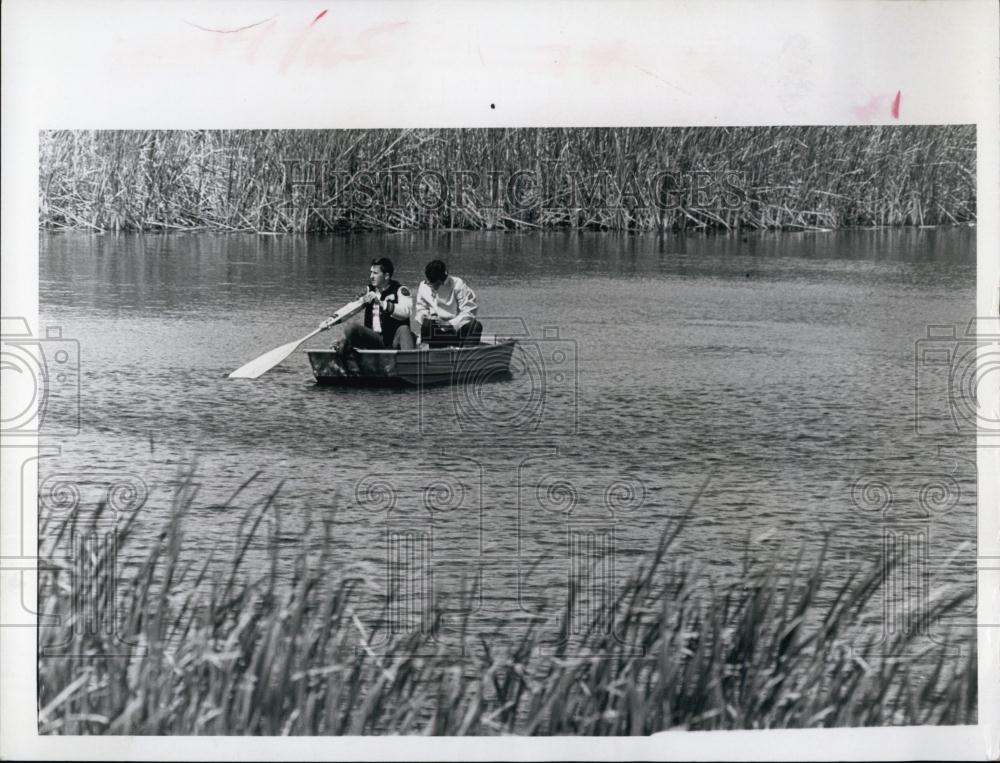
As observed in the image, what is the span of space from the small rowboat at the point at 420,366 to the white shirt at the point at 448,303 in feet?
0.32

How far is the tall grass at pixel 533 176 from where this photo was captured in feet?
14.9

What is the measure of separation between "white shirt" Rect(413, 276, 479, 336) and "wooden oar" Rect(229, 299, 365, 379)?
0.70 feet

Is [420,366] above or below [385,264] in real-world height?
below

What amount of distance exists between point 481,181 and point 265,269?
85 cm

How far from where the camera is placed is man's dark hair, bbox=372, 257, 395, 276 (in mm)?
4625

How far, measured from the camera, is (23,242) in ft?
14.9

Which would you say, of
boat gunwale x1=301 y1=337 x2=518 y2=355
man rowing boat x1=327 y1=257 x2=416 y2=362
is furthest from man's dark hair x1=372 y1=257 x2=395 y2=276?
boat gunwale x1=301 y1=337 x2=518 y2=355

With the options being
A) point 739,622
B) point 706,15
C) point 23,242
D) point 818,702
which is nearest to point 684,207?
point 706,15

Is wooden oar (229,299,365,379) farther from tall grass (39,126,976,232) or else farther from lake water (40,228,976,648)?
tall grass (39,126,976,232)

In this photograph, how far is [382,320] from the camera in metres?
4.68

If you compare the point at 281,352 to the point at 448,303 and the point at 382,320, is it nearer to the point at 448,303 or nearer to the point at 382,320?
the point at 382,320

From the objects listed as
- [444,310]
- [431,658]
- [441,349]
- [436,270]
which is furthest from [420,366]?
[431,658]

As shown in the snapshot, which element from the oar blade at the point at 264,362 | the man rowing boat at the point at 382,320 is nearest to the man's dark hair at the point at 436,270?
the man rowing boat at the point at 382,320

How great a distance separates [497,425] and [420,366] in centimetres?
34
